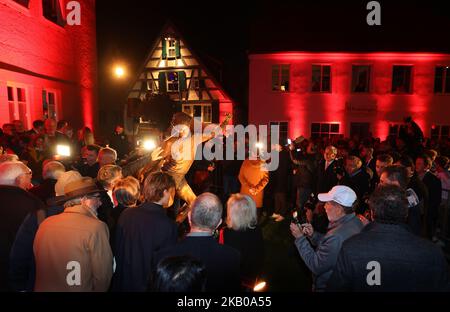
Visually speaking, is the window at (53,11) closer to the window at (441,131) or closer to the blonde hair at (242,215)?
the blonde hair at (242,215)

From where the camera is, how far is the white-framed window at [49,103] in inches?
403

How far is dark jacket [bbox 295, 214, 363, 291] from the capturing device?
3020mm

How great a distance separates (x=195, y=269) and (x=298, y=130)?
18.9 m

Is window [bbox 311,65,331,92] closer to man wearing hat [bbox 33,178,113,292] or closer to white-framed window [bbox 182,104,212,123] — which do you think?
white-framed window [bbox 182,104,212,123]

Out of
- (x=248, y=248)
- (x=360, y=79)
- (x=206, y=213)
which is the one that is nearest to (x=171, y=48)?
(x=360, y=79)

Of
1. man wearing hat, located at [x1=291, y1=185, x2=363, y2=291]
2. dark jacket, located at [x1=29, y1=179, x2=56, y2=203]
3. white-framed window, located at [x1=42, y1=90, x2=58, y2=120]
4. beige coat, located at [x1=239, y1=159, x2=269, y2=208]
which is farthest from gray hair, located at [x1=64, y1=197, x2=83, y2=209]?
white-framed window, located at [x1=42, y1=90, x2=58, y2=120]

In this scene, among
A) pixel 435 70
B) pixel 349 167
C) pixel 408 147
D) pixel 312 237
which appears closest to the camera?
pixel 312 237

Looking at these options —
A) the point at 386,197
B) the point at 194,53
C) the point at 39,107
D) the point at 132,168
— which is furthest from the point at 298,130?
the point at 386,197

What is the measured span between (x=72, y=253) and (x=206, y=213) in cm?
120

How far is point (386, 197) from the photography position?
2633 mm

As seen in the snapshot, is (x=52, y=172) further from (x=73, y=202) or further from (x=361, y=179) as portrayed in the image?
(x=361, y=179)

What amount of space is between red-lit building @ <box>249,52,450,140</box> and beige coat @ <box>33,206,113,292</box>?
58.5ft

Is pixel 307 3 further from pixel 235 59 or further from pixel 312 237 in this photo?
pixel 312 237

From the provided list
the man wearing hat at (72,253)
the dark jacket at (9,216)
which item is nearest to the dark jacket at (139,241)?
the man wearing hat at (72,253)
